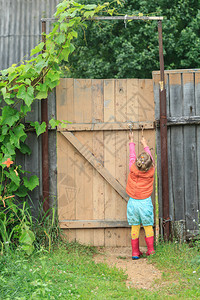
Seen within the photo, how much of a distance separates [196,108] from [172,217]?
1435mm

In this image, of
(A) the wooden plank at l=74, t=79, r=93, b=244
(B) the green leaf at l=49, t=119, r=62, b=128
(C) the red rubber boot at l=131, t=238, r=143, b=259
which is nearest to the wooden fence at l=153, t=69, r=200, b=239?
(C) the red rubber boot at l=131, t=238, r=143, b=259

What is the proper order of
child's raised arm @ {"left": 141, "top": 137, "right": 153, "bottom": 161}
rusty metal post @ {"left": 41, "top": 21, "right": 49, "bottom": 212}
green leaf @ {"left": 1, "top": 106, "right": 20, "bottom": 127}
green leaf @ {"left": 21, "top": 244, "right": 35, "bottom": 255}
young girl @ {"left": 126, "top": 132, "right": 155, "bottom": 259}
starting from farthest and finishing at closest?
rusty metal post @ {"left": 41, "top": 21, "right": 49, "bottom": 212} → child's raised arm @ {"left": 141, "top": 137, "right": 153, "bottom": 161} → young girl @ {"left": 126, "top": 132, "right": 155, "bottom": 259} → green leaf @ {"left": 1, "top": 106, "right": 20, "bottom": 127} → green leaf @ {"left": 21, "top": 244, "right": 35, "bottom": 255}

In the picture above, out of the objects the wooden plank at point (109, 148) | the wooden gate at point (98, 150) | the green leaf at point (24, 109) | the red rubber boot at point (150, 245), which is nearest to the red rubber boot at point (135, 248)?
the red rubber boot at point (150, 245)

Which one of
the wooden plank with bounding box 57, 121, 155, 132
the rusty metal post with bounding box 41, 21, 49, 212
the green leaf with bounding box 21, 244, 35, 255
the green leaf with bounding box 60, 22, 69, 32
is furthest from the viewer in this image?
the wooden plank with bounding box 57, 121, 155, 132

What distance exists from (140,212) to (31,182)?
140 centimetres

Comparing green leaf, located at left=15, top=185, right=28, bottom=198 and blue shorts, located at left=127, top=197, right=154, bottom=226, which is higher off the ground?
green leaf, located at left=15, top=185, right=28, bottom=198

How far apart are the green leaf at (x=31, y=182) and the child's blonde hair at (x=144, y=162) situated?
49.8 inches

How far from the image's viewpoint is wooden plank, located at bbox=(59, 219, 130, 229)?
5.03m

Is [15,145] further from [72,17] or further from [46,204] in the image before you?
[72,17]

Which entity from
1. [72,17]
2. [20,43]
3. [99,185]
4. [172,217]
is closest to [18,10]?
[20,43]

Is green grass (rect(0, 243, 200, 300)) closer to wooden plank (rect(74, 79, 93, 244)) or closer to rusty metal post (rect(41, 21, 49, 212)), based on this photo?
wooden plank (rect(74, 79, 93, 244))

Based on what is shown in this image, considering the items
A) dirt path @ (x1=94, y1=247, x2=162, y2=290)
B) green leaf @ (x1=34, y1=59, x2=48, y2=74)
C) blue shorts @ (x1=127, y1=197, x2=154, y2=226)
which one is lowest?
dirt path @ (x1=94, y1=247, x2=162, y2=290)

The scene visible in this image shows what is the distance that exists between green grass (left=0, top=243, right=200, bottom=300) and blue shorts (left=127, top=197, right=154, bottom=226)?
0.38m

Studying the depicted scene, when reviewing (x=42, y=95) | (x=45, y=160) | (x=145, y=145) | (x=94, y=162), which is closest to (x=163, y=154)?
(x=145, y=145)
